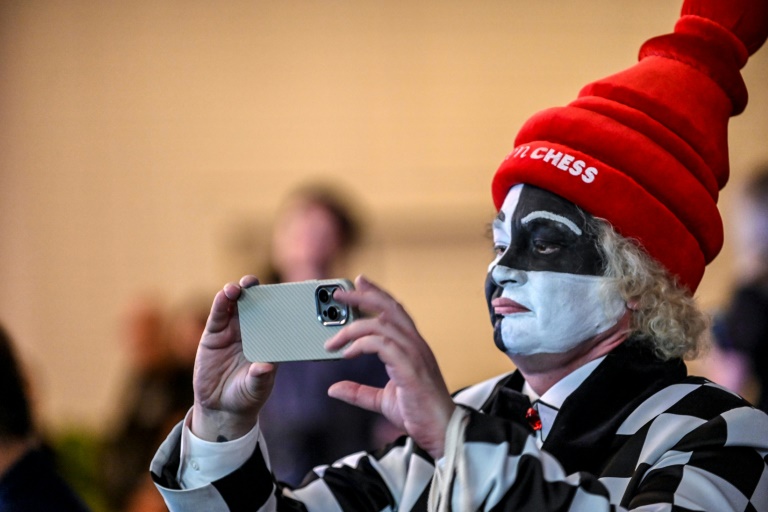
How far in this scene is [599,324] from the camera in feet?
6.09

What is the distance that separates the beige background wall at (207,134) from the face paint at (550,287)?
4.72 meters

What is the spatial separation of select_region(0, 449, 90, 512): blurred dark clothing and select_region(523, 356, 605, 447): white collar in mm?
860

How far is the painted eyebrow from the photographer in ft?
6.11

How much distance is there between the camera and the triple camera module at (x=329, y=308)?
157 cm

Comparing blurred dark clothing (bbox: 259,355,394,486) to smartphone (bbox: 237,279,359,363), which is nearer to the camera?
smartphone (bbox: 237,279,359,363)

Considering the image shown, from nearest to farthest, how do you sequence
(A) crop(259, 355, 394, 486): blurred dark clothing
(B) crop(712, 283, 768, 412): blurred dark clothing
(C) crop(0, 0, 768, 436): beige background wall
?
(B) crop(712, 283, 768, 412): blurred dark clothing → (A) crop(259, 355, 394, 486): blurred dark clothing → (C) crop(0, 0, 768, 436): beige background wall

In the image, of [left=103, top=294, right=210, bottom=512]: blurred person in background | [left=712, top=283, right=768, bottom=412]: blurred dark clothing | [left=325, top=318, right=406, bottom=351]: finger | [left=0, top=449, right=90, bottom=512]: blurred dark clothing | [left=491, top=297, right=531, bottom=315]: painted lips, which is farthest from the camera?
[left=103, top=294, right=210, bottom=512]: blurred person in background

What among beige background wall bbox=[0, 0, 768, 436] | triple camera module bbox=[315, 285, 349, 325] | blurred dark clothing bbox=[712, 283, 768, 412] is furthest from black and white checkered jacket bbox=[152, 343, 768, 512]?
beige background wall bbox=[0, 0, 768, 436]

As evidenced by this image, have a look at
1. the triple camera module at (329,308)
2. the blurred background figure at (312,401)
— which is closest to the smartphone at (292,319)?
the triple camera module at (329,308)

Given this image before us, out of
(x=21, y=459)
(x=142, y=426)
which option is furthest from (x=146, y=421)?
(x=21, y=459)

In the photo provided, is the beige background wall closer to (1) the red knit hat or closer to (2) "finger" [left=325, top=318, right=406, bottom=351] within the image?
(1) the red knit hat

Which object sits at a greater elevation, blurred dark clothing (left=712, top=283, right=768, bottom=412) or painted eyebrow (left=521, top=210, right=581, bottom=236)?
painted eyebrow (left=521, top=210, right=581, bottom=236)

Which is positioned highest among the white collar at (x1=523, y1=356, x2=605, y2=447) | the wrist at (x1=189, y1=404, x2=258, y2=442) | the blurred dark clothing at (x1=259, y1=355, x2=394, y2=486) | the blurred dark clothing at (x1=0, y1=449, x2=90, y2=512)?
the white collar at (x1=523, y1=356, x2=605, y2=447)

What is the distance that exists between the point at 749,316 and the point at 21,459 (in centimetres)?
203
